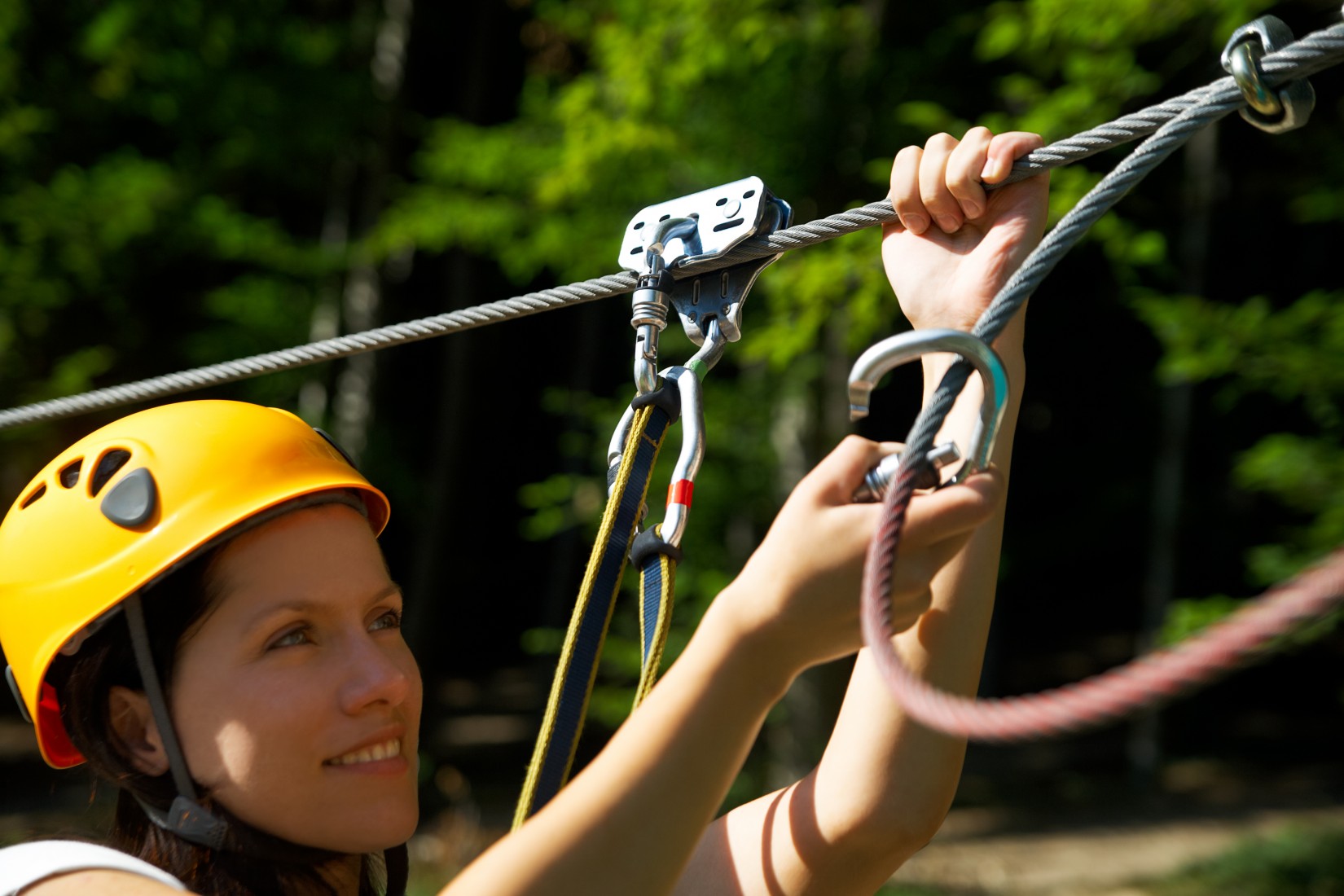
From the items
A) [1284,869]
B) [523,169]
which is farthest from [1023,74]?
[1284,869]

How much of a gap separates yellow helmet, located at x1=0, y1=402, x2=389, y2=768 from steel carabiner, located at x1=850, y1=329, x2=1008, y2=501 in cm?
87

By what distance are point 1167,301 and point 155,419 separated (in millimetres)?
4932

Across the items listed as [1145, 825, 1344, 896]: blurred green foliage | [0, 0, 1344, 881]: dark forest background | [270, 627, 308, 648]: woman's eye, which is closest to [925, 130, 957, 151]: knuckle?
[270, 627, 308, 648]: woman's eye

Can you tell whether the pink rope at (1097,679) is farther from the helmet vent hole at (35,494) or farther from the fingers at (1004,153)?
the helmet vent hole at (35,494)

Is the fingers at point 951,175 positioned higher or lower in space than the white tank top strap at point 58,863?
higher

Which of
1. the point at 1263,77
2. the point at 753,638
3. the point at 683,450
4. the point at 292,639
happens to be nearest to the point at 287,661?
the point at 292,639

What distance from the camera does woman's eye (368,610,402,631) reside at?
5.70 ft

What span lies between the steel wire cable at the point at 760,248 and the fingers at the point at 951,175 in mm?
30

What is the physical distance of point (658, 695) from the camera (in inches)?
46.7

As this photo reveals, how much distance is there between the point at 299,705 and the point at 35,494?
2.15 feet

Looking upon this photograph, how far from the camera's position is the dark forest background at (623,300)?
5.94 m

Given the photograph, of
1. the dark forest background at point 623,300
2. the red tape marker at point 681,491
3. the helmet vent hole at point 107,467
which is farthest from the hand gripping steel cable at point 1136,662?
the dark forest background at point 623,300

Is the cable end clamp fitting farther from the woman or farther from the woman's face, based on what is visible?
the woman's face

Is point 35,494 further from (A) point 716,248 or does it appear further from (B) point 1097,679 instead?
(B) point 1097,679
